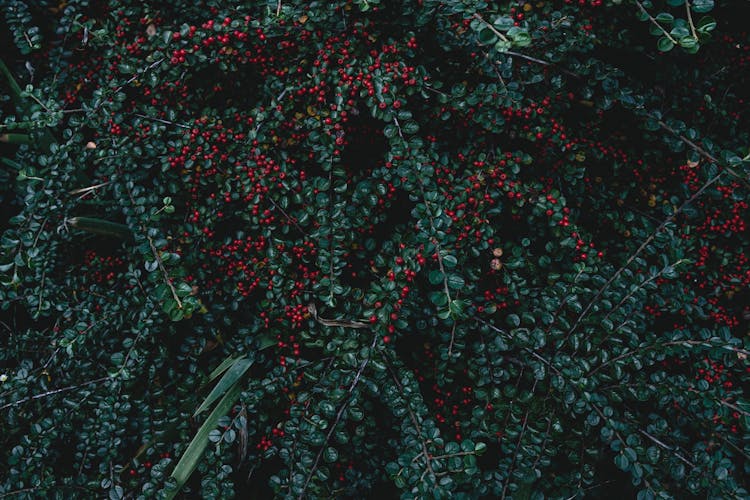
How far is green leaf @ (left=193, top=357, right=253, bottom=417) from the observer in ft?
6.25

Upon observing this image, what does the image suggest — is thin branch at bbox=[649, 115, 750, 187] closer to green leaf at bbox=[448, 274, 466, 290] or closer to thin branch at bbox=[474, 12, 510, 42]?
thin branch at bbox=[474, 12, 510, 42]

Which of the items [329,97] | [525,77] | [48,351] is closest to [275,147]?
[329,97]

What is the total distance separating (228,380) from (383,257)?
0.66 metres

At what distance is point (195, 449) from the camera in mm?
1836

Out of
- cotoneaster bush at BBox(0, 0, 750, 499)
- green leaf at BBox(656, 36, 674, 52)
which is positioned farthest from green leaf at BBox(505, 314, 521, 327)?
green leaf at BBox(656, 36, 674, 52)

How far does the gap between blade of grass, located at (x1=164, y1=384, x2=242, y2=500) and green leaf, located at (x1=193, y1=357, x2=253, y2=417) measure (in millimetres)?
A: 31

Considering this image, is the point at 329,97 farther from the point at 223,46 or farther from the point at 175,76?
the point at 175,76

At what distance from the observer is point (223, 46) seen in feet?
5.95

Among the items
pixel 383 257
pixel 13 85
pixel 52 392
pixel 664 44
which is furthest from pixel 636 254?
pixel 13 85

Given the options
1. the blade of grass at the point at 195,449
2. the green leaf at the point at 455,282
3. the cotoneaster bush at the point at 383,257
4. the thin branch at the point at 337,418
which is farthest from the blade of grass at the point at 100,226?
the green leaf at the point at 455,282

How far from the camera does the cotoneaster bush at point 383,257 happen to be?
1.70 metres

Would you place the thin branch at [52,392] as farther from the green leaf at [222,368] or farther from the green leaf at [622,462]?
the green leaf at [622,462]

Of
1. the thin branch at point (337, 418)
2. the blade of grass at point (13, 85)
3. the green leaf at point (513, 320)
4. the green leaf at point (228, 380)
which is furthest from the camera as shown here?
the blade of grass at point (13, 85)

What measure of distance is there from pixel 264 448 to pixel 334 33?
1.35m
